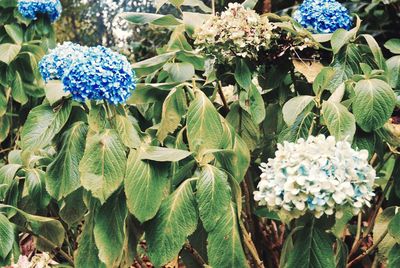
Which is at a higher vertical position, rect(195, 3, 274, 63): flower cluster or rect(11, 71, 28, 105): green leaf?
rect(195, 3, 274, 63): flower cluster

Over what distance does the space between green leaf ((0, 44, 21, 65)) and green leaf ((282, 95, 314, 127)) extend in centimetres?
158

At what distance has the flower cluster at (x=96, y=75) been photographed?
4.39ft

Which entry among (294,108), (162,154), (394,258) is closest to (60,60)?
(162,154)

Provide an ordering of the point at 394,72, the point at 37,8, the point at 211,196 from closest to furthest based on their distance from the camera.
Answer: the point at 211,196 → the point at 394,72 → the point at 37,8

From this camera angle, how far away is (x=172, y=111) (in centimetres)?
151

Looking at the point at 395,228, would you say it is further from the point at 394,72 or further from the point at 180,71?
the point at 180,71

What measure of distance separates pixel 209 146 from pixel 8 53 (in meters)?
1.56

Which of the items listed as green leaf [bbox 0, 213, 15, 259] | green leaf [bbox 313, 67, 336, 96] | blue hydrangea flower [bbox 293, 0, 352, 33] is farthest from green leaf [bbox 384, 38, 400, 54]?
green leaf [bbox 0, 213, 15, 259]

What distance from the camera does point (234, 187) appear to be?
1.44 metres

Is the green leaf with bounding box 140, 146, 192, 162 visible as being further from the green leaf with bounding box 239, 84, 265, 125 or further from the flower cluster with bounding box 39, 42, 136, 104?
the green leaf with bounding box 239, 84, 265, 125

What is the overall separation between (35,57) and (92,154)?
62.7 inches

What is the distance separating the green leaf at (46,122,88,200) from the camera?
56.1 inches

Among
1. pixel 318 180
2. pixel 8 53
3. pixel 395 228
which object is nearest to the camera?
pixel 318 180

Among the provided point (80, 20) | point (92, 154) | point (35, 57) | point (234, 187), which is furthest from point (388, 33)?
point (80, 20)
